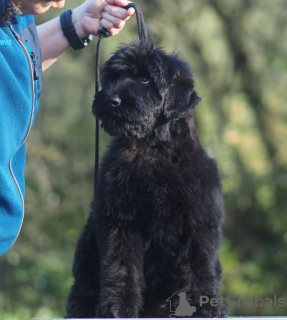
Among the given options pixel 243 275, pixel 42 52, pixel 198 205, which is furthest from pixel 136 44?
pixel 243 275

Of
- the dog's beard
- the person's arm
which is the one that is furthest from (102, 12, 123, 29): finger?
the dog's beard

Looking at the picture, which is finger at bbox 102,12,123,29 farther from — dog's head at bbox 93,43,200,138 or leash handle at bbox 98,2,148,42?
dog's head at bbox 93,43,200,138

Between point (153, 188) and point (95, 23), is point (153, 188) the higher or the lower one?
the lower one

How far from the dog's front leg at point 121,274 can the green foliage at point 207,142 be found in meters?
4.47

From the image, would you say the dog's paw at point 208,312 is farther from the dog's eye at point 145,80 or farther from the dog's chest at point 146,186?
the dog's eye at point 145,80

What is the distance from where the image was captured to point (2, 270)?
312 inches

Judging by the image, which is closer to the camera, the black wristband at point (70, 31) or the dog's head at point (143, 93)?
the dog's head at point (143, 93)

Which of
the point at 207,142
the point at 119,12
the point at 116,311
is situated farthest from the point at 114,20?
the point at 207,142

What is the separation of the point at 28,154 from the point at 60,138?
1.76 feet

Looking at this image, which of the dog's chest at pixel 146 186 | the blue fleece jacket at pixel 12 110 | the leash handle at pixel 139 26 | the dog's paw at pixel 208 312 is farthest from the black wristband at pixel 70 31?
the dog's paw at pixel 208 312

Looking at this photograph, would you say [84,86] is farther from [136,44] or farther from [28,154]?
[136,44]

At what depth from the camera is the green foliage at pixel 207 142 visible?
7.02 metres

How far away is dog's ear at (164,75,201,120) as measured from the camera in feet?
8.15

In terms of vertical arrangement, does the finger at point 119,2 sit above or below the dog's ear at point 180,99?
above
